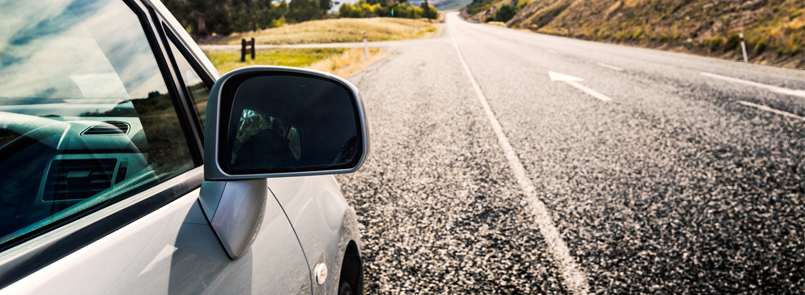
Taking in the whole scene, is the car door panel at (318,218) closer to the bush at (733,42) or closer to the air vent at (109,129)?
the air vent at (109,129)

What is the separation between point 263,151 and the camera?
3.37 feet

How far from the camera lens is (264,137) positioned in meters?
1.05

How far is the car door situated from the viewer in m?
0.75

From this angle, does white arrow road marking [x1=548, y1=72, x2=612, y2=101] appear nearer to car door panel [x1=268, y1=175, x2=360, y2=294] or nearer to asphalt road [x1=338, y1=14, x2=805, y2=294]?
asphalt road [x1=338, y1=14, x2=805, y2=294]

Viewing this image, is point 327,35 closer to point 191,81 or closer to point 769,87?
point 769,87

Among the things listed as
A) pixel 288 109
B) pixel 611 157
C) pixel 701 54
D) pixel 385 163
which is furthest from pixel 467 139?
pixel 701 54

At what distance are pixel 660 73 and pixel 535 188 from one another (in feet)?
27.6

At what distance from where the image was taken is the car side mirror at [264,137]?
968 mm

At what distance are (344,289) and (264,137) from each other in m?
0.89

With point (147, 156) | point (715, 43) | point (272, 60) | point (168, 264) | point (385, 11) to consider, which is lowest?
point (272, 60)

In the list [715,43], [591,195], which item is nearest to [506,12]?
[715,43]

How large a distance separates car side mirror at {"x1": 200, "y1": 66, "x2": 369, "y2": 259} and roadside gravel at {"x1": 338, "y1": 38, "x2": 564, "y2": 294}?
1.52 m

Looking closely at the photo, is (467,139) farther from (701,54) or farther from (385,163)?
(701,54)

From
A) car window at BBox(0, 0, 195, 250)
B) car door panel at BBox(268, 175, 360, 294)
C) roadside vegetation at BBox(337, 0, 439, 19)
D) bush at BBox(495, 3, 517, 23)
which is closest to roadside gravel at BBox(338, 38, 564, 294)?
car door panel at BBox(268, 175, 360, 294)
